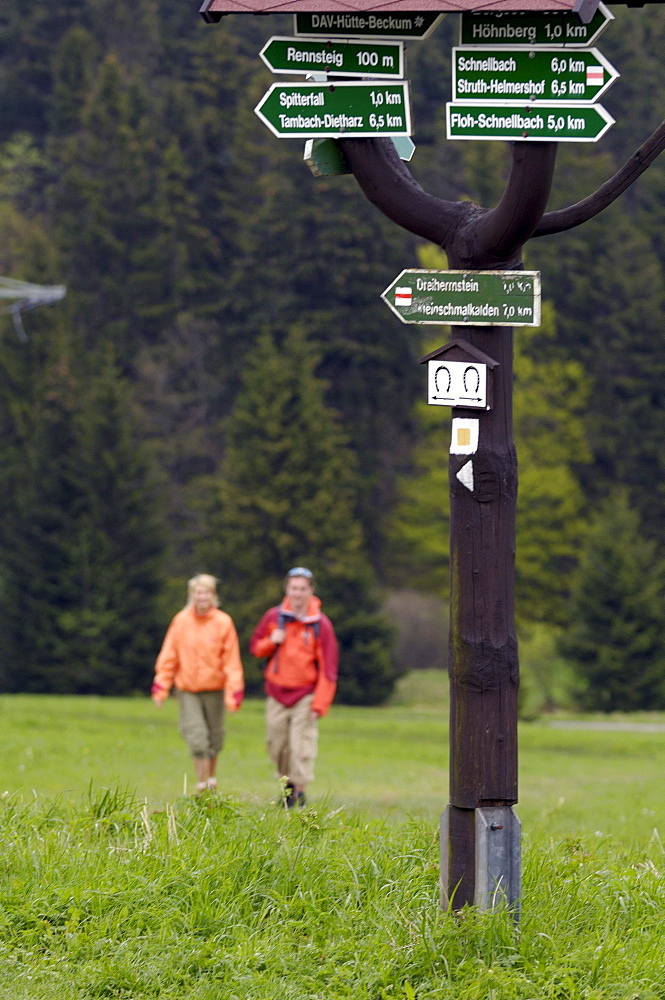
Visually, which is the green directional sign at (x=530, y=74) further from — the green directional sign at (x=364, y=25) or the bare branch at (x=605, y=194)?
Answer: the bare branch at (x=605, y=194)

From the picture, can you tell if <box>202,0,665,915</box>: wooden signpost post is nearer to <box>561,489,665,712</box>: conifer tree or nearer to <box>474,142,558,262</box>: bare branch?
<box>474,142,558,262</box>: bare branch

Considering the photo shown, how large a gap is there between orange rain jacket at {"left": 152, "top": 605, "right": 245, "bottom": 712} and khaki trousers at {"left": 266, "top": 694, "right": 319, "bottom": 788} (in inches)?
13.7

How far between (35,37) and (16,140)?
7473mm

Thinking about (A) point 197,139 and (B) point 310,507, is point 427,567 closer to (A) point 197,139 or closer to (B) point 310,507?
(B) point 310,507

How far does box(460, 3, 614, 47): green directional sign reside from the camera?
543 cm

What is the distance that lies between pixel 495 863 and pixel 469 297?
210cm

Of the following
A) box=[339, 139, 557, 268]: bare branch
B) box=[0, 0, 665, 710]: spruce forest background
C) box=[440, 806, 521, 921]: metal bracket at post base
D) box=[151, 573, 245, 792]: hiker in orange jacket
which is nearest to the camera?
box=[440, 806, 521, 921]: metal bracket at post base

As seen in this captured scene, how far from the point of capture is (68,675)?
4578 cm

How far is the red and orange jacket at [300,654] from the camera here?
411 inches

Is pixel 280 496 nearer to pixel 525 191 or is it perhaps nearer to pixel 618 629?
pixel 618 629

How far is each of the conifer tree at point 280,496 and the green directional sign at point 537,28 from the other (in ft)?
136

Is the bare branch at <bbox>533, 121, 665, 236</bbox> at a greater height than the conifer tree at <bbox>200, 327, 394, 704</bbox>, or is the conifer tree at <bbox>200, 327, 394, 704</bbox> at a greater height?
the conifer tree at <bbox>200, 327, 394, 704</bbox>

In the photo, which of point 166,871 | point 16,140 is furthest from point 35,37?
point 166,871

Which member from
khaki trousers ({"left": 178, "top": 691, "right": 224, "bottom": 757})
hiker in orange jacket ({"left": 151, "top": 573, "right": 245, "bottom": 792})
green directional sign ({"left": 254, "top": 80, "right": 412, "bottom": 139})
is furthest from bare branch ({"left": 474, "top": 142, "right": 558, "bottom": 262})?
khaki trousers ({"left": 178, "top": 691, "right": 224, "bottom": 757})
